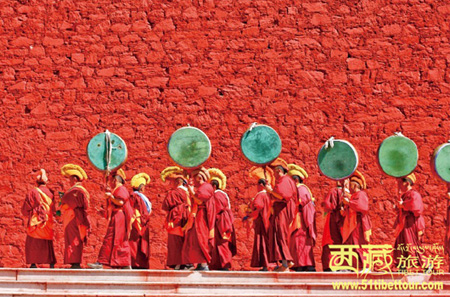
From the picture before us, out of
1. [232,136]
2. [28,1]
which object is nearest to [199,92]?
[232,136]

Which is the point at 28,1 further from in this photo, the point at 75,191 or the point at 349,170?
the point at 349,170

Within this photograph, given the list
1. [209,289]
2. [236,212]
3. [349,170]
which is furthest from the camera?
[236,212]

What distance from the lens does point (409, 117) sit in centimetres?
1622

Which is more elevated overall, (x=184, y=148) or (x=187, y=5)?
(x=187, y=5)

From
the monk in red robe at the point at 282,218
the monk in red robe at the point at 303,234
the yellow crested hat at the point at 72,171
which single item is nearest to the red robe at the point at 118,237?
the yellow crested hat at the point at 72,171

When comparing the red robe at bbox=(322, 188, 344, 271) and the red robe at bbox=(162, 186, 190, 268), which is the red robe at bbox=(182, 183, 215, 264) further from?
the red robe at bbox=(322, 188, 344, 271)

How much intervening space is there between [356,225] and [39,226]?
3492 millimetres

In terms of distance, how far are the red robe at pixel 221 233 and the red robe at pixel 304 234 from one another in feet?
2.30

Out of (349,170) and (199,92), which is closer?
(349,170)

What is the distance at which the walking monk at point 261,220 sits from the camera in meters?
13.3

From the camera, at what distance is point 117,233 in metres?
13.3

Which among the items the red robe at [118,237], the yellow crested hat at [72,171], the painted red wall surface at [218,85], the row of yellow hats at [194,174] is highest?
the painted red wall surface at [218,85]

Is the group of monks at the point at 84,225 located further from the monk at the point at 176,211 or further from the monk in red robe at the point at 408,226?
the monk in red robe at the point at 408,226

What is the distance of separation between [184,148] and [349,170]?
183 cm
